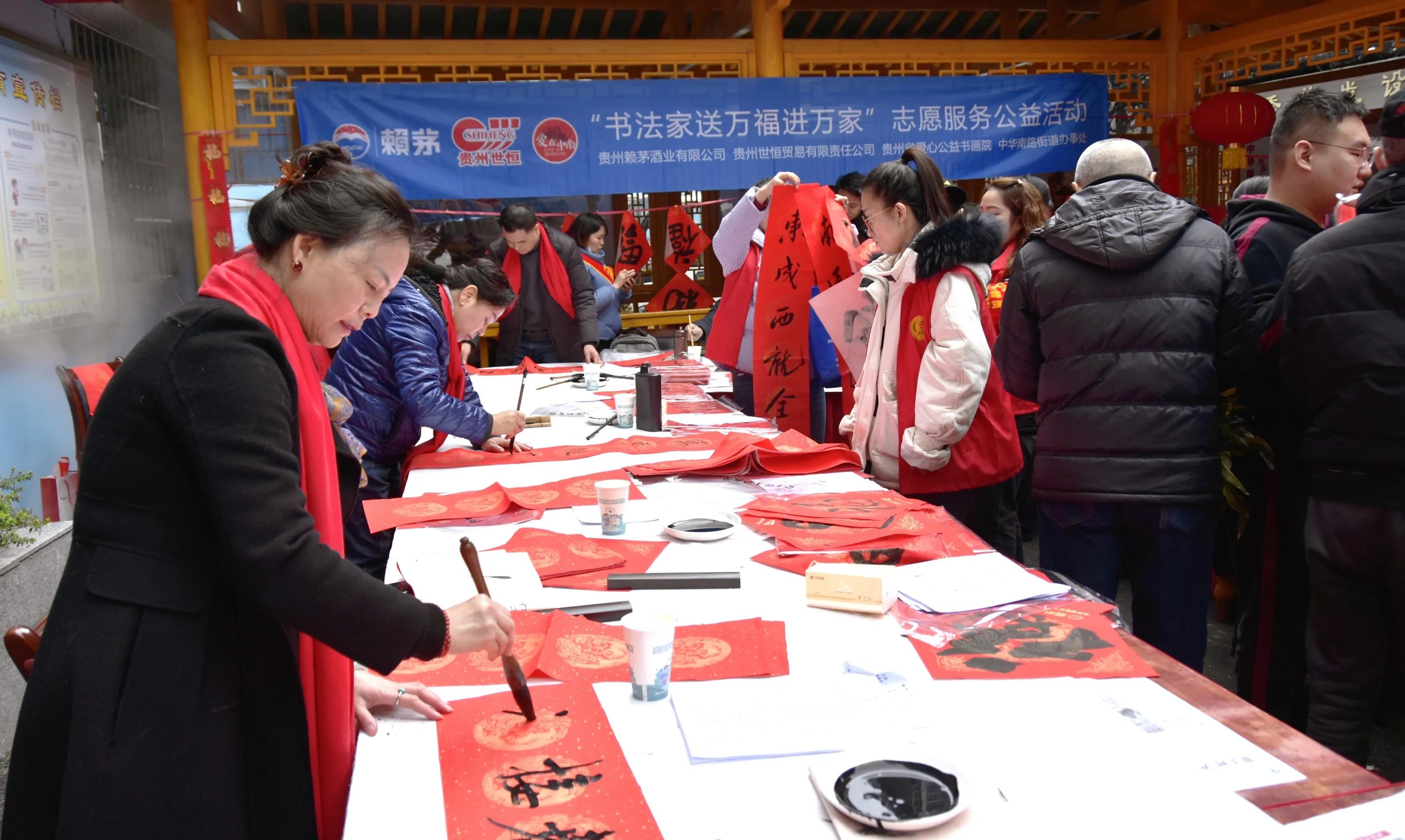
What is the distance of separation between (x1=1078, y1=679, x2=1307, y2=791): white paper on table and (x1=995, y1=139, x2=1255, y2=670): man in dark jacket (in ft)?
3.14

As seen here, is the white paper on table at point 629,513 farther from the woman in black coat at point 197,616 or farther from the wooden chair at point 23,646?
the wooden chair at point 23,646

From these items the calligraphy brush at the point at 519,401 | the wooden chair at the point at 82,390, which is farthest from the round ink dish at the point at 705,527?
the wooden chair at the point at 82,390

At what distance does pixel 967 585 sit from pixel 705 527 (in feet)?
1.83

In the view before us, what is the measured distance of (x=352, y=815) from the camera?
3.38ft

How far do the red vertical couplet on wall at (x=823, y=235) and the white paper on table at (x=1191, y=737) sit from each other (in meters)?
2.46

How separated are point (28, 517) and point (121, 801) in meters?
2.43

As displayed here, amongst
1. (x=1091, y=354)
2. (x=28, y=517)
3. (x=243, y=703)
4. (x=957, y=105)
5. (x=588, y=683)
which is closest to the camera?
(x=243, y=703)

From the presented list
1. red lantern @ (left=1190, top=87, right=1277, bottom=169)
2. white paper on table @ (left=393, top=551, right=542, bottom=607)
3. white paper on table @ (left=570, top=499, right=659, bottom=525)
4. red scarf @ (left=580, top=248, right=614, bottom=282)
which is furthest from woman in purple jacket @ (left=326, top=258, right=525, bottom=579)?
red lantern @ (left=1190, top=87, right=1277, bottom=169)

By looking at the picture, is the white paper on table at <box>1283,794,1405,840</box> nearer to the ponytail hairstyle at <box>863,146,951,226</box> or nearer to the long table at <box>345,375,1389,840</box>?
the long table at <box>345,375,1389,840</box>

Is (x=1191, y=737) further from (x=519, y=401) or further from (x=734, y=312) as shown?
(x=734, y=312)

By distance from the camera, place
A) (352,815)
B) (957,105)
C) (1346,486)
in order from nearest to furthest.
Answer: (352,815)
(1346,486)
(957,105)

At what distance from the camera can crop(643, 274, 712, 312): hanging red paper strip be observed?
7.11 metres

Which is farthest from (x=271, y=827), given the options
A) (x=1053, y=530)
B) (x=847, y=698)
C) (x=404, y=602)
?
(x=1053, y=530)

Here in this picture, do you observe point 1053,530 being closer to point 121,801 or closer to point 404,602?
point 404,602
